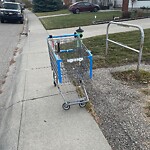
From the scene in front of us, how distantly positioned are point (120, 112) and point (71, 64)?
1150 millimetres

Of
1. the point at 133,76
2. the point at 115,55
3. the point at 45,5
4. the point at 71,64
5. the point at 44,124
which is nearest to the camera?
the point at 44,124

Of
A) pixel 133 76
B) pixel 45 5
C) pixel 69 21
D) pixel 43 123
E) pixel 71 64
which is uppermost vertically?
pixel 45 5

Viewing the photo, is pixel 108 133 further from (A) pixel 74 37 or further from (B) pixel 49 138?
(A) pixel 74 37

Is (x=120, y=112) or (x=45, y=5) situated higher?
(x=45, y=5)

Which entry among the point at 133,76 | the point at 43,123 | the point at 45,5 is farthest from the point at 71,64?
the point at 45,5

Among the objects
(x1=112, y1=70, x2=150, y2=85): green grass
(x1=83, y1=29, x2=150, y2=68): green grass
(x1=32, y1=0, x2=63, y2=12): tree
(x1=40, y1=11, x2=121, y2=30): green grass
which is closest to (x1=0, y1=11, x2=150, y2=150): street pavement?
(x1=112, y1=70, x2=150, y2=85): green grass

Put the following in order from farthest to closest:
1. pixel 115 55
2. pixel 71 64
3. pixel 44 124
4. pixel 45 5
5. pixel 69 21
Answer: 1. pixel 45 5
2. pixel 69 21
3. pixel 115 55
4. pixel 71 64
5. pixel 44 124

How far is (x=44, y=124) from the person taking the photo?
3.15m

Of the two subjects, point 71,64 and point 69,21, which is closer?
point 71,64

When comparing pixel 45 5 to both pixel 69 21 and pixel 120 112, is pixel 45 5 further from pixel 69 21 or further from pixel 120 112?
pixel 120 112

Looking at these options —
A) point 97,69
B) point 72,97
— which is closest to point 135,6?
point 97,69

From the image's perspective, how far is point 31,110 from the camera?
358 centimetres

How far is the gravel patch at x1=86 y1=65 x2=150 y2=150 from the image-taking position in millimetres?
2656

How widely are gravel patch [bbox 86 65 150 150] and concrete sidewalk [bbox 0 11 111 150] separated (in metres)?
0.18
